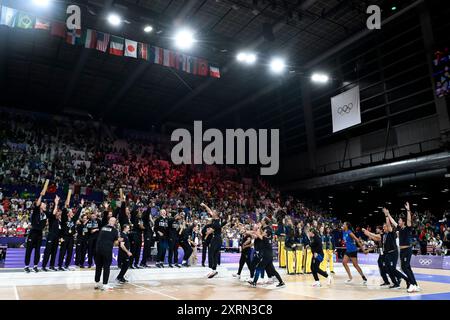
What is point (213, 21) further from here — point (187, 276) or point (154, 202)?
point (187, 276)

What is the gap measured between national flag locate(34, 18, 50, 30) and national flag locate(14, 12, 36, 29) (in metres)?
0.16

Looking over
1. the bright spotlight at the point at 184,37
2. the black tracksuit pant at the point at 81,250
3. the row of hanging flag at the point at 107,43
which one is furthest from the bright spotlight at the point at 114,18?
the black tracksuit pant at the point at 81,250

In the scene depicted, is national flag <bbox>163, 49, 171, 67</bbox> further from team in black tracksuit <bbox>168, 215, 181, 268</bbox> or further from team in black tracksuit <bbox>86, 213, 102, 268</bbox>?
team in black tracksuit <bbox>86, 213, 102, 268</bbox>

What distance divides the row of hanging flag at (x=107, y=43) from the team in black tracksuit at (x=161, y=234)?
9256 millimetres

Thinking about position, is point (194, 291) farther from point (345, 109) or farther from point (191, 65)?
point (345, 109)

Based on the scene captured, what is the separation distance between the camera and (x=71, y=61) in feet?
79.3

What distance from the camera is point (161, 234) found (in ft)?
41.9

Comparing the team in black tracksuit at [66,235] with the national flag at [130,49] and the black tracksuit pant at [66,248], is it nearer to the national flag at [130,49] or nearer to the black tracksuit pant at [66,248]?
the black tracksuit pant at [66,248]

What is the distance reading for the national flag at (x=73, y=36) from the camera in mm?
16217

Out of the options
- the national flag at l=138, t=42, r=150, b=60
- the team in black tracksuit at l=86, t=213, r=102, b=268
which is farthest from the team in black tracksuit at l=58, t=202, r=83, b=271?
the national flag at l=138, t=42, r=150, b=60

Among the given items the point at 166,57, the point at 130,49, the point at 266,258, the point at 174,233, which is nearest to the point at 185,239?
the point at 174,233
